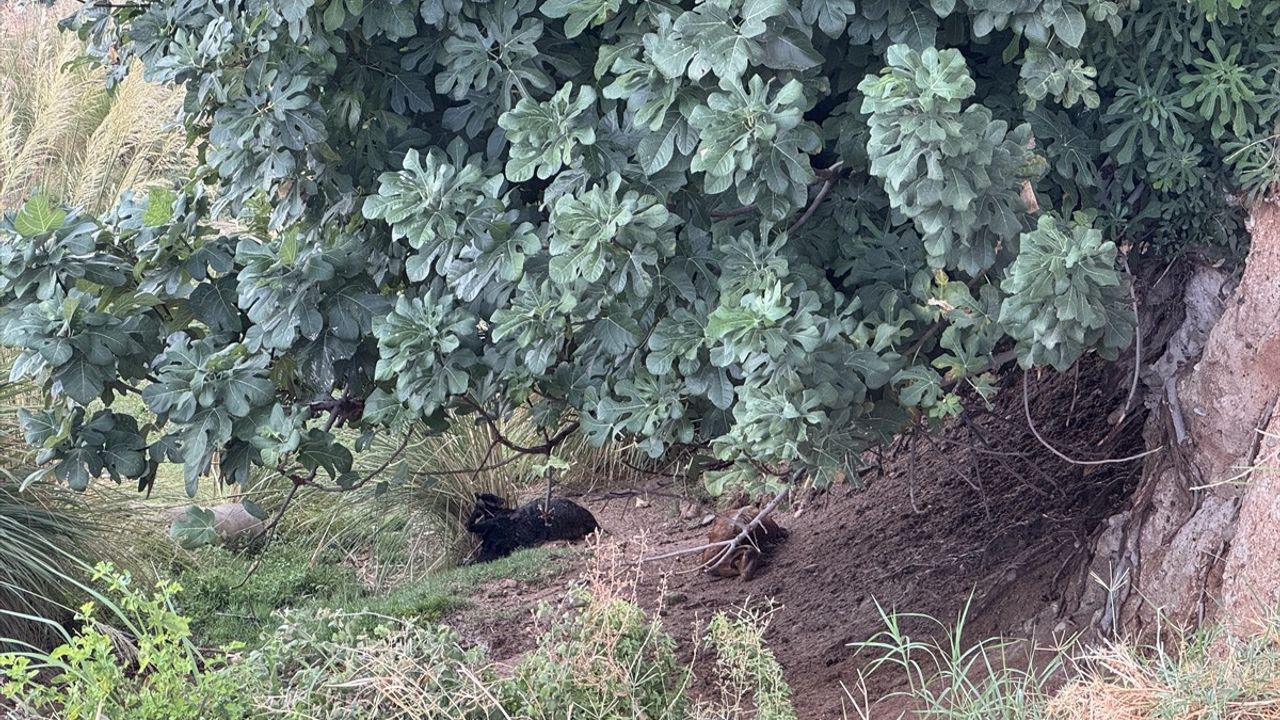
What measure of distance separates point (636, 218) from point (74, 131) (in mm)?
8881

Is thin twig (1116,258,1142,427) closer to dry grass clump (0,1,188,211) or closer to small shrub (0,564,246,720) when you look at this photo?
small shrub (0,564,246,720)

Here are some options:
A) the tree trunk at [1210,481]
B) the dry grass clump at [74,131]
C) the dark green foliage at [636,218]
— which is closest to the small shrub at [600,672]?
the dark green foliage at [636,218]

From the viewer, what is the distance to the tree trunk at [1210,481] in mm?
3342

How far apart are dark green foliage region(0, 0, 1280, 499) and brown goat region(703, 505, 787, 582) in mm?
2679

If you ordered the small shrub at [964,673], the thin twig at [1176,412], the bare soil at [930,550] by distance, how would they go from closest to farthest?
the small shrub at [964,673] → the thin twig at [1176,412] → the bare soil at [930,550]

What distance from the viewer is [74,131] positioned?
10211mm

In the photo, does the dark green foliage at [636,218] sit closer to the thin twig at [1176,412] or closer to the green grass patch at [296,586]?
the thin twig at [1176,412]

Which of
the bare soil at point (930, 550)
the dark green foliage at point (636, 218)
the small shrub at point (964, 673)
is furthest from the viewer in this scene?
the bare soil at point (930, 550)

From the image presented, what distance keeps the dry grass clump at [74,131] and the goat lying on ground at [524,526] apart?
3650 mm

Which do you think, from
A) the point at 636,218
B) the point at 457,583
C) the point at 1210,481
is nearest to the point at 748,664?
the point at 636,218

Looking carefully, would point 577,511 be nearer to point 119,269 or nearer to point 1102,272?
point 119,269

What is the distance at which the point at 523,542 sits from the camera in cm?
720

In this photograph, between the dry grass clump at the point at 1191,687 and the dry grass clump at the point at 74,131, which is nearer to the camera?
the dry grass clump at the point at 1191,687

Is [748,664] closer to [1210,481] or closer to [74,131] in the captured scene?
[1210,481]
